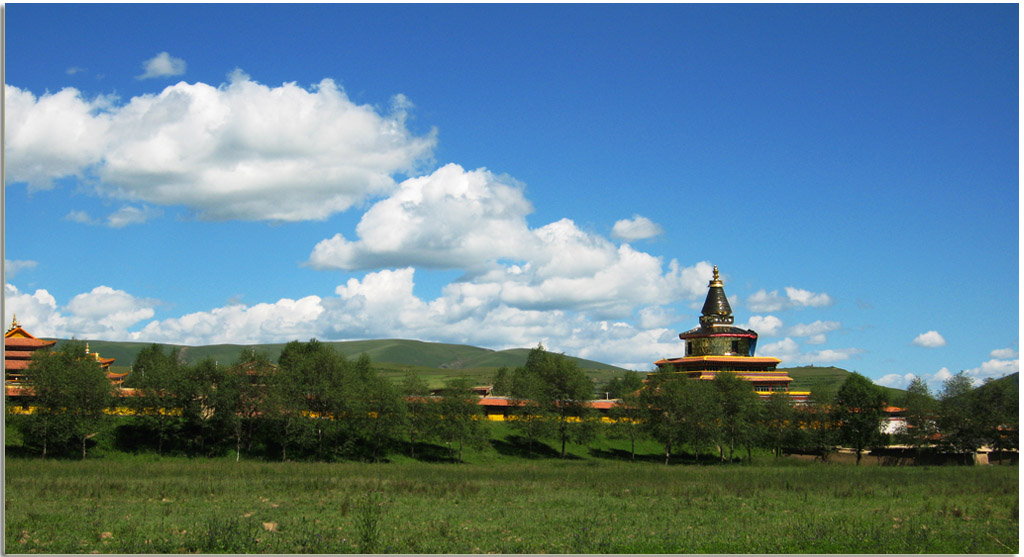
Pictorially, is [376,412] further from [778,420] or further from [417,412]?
[778,420]

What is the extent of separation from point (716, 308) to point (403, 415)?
6642cm

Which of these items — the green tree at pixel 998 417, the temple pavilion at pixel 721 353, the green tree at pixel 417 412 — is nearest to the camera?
the green tree at pixel 417 412

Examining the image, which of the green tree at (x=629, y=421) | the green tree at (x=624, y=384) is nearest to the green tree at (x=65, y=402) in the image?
the green tree at (x=629, y=421)

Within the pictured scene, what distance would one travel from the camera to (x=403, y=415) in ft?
232

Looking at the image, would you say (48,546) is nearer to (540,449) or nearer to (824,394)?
(540,449)

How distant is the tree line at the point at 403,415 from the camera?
67.5 m

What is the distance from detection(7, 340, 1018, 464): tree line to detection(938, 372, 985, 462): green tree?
0.09m

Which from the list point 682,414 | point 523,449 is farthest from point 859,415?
point 523,449

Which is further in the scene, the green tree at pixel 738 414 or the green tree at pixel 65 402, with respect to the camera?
the green tree at pixel 738 414

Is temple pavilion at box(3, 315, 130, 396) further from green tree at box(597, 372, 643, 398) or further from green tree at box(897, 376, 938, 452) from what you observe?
green tree at box(897, 376, 938, 452)

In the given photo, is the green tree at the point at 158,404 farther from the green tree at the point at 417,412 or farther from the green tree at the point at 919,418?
the green tree at the point at 919,418

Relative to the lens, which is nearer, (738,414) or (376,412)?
(376,412)

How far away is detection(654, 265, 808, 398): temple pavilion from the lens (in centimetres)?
11050

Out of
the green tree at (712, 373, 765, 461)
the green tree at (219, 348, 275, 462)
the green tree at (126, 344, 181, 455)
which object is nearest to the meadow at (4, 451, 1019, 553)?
the green tree at (219, 348, 275, 462)
